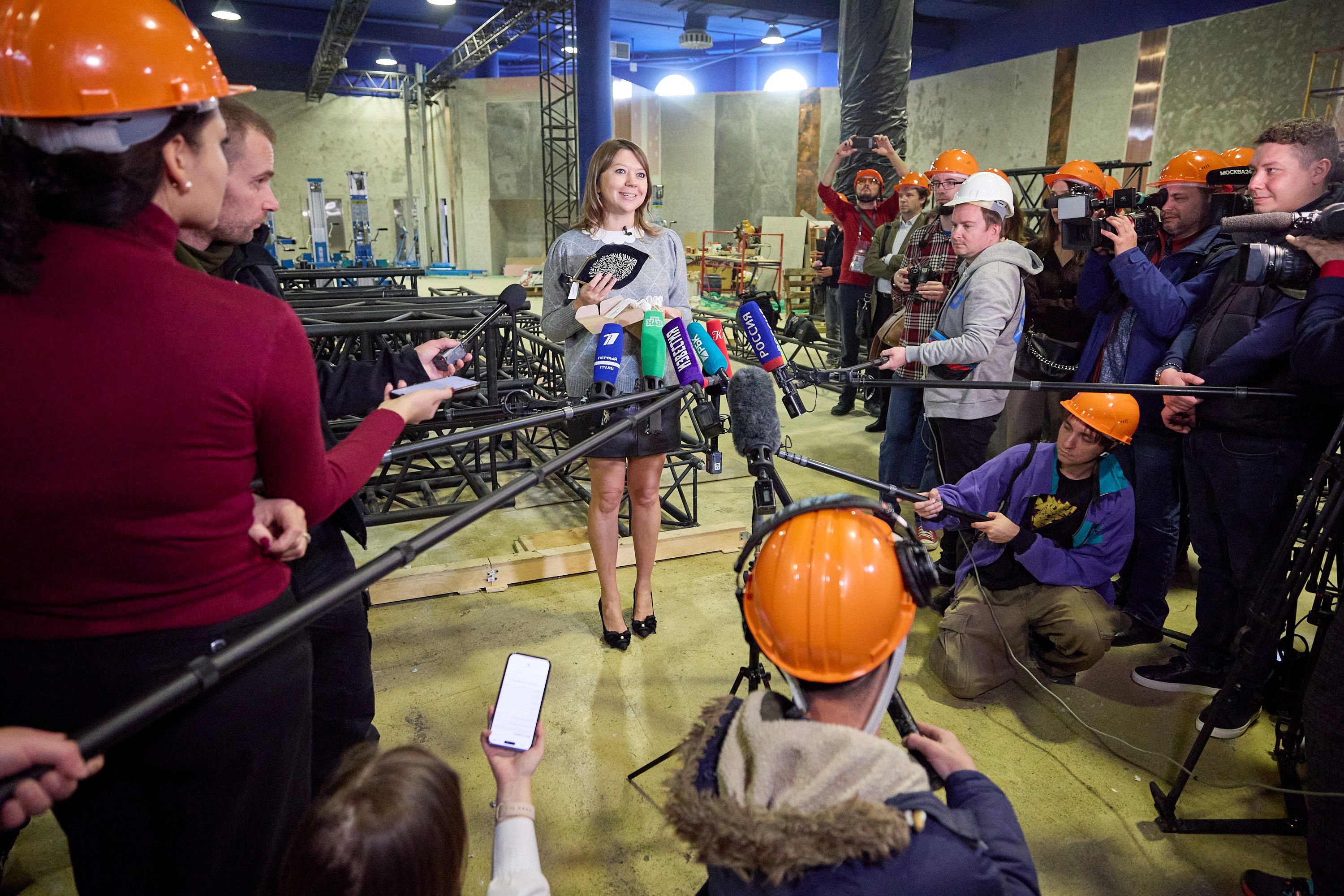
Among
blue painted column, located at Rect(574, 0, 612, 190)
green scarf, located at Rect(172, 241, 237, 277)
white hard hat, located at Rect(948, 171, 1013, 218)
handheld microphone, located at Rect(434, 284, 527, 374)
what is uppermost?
blue painted column, located at Rect(574, 0, 612, 190)

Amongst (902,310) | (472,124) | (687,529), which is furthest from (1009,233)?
(472,124)

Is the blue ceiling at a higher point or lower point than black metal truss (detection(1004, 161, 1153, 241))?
higher

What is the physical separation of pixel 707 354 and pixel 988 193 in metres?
1.85

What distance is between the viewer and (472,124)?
19.0 metres

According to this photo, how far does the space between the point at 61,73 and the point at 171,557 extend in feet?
2.00

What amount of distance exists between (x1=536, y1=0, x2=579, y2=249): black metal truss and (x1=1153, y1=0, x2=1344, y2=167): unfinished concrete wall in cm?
810

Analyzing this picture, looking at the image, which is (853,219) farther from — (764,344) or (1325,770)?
(1325,770)

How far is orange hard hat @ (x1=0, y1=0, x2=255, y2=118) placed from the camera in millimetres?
959

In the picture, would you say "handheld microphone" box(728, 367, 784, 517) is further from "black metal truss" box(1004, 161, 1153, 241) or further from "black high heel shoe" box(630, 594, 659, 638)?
"black metal truss" box(1004, 161, 1153, 241)

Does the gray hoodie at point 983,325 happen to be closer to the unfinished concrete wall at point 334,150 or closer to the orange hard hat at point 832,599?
the orange hard hat at point 832,599

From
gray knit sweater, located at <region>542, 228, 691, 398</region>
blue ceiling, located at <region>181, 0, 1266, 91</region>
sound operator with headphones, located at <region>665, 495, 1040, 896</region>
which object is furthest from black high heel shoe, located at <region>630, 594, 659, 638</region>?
blue ceiling, located at <region>181, 0, 1266, 91</region>

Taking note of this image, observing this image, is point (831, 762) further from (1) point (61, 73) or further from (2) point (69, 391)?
(1) point (61, 73)

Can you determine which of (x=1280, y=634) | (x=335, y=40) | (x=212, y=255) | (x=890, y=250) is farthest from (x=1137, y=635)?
(x=335, y=40)

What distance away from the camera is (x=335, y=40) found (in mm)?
14594
